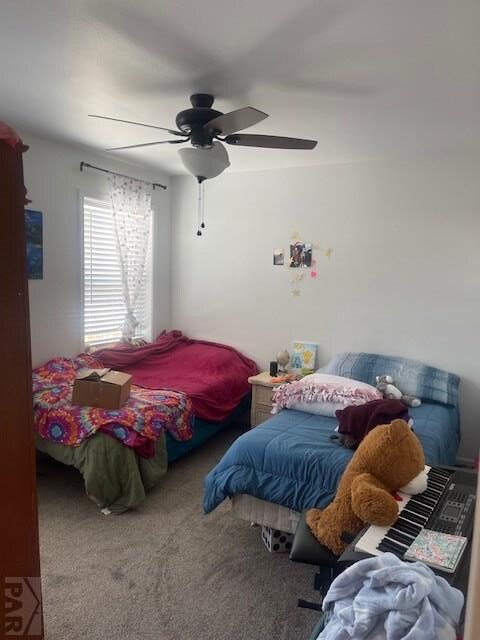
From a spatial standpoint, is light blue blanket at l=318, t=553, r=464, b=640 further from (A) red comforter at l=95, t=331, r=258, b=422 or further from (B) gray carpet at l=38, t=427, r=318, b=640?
(A) red comforter at l=95, t=331, r=258, b=422

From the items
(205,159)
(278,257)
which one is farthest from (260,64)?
(278,257)

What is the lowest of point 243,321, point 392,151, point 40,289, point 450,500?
point 450,500

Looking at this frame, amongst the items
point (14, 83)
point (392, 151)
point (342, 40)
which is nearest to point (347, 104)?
point (342, 40)

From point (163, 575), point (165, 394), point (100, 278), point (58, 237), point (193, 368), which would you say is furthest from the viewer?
point (193, 368)

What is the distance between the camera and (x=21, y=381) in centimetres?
142

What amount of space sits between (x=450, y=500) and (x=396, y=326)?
228 cm

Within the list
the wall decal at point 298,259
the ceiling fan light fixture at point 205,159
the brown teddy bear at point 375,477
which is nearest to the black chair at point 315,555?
the brown teddy bear at point 375,477

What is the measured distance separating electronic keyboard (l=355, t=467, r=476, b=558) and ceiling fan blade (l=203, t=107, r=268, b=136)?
5.62ft

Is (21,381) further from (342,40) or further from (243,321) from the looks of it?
(243,321)

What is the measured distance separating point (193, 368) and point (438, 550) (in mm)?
3070

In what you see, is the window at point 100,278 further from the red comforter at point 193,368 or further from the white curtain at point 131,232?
the red comforter at point 193,368

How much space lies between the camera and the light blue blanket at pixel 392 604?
92cm

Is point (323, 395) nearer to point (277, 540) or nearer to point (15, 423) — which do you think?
point (277, 540)

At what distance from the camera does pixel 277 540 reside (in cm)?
239
